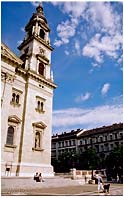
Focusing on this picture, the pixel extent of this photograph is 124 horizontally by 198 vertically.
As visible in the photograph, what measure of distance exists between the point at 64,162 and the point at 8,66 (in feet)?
140

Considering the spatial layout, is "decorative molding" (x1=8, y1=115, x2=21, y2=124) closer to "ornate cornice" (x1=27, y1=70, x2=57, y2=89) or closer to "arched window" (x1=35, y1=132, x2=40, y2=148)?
"arched window" (x1=35, y1=132, x2=40, y2=148)

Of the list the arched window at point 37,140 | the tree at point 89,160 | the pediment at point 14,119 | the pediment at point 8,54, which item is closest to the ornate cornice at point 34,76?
the pediment at point 8,54

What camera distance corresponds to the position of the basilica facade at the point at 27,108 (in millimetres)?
26234

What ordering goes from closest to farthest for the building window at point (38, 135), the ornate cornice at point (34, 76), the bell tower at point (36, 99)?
the bell tower at point (36, 99) < the building window at point (38, 135) < the ornate cornice at point (34, 76)

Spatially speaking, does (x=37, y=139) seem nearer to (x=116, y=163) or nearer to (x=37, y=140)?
(x=37, y=140)

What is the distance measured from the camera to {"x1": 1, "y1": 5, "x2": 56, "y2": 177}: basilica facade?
26.2m

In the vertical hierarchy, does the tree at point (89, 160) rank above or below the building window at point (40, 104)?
below

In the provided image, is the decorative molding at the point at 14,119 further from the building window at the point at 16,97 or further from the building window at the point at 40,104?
the building window at the point at 40,104

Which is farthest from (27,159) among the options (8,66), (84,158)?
(84,158)

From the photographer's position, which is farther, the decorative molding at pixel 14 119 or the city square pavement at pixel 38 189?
the decorative molding at pixel 14 119

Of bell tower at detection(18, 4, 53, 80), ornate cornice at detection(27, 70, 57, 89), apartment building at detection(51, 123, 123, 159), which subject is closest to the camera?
ornate cornice at detection(27, 70, 57, 89)

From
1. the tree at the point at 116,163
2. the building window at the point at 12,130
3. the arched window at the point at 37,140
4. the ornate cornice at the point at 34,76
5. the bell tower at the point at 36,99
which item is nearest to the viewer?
the building window at the point at 12,130

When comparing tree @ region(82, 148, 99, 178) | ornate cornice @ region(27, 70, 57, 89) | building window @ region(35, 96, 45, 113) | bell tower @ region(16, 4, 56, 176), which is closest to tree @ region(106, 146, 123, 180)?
tree @ region(82, 148, 99, 178)

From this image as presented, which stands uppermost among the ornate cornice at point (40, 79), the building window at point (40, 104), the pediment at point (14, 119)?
the ornate cornice at point (40, 79)
